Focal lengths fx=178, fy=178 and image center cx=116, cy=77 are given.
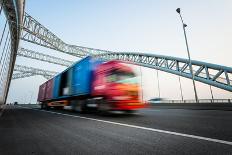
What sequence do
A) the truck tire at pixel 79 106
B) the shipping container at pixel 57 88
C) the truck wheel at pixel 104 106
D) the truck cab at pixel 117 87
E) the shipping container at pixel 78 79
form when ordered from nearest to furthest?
1. the truck cab at pixel 117 87
2. the truck wheel at pixel 104 106
3. the shipping container at pixel 78 79
4. the truck tire at pixel 79 106
5. the shipping container at pixel 57 88

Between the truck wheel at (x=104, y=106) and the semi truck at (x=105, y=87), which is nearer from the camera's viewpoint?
the semi truck at (x=105, y=87)

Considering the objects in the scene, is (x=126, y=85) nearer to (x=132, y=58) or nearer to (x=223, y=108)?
(x=223, y=108)

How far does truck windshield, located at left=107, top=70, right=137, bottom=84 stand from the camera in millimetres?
9931

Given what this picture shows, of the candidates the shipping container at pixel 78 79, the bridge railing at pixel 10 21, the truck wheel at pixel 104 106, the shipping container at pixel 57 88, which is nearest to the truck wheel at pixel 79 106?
the shipping container at pixel 78 79

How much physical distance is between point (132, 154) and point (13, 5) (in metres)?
21.2

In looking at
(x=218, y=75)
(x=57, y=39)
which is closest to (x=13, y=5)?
(x=57, y=39)

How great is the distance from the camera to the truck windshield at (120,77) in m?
9.93

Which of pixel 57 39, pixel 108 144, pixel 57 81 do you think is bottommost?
pixel 108 144

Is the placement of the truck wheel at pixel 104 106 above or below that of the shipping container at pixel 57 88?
below

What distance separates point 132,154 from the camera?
8.86 ft

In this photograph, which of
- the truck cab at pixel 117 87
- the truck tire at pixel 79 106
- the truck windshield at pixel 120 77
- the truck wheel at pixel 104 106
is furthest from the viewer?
the truck tire at pixel 79 106

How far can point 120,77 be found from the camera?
33.1 ft

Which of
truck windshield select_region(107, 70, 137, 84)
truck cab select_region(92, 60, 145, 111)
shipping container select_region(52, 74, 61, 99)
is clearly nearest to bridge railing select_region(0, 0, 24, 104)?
shipping container select_region(52, 74, 61, 99)

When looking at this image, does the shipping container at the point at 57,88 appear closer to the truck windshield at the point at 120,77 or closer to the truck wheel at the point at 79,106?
the truck wheel at the point at 79,106
